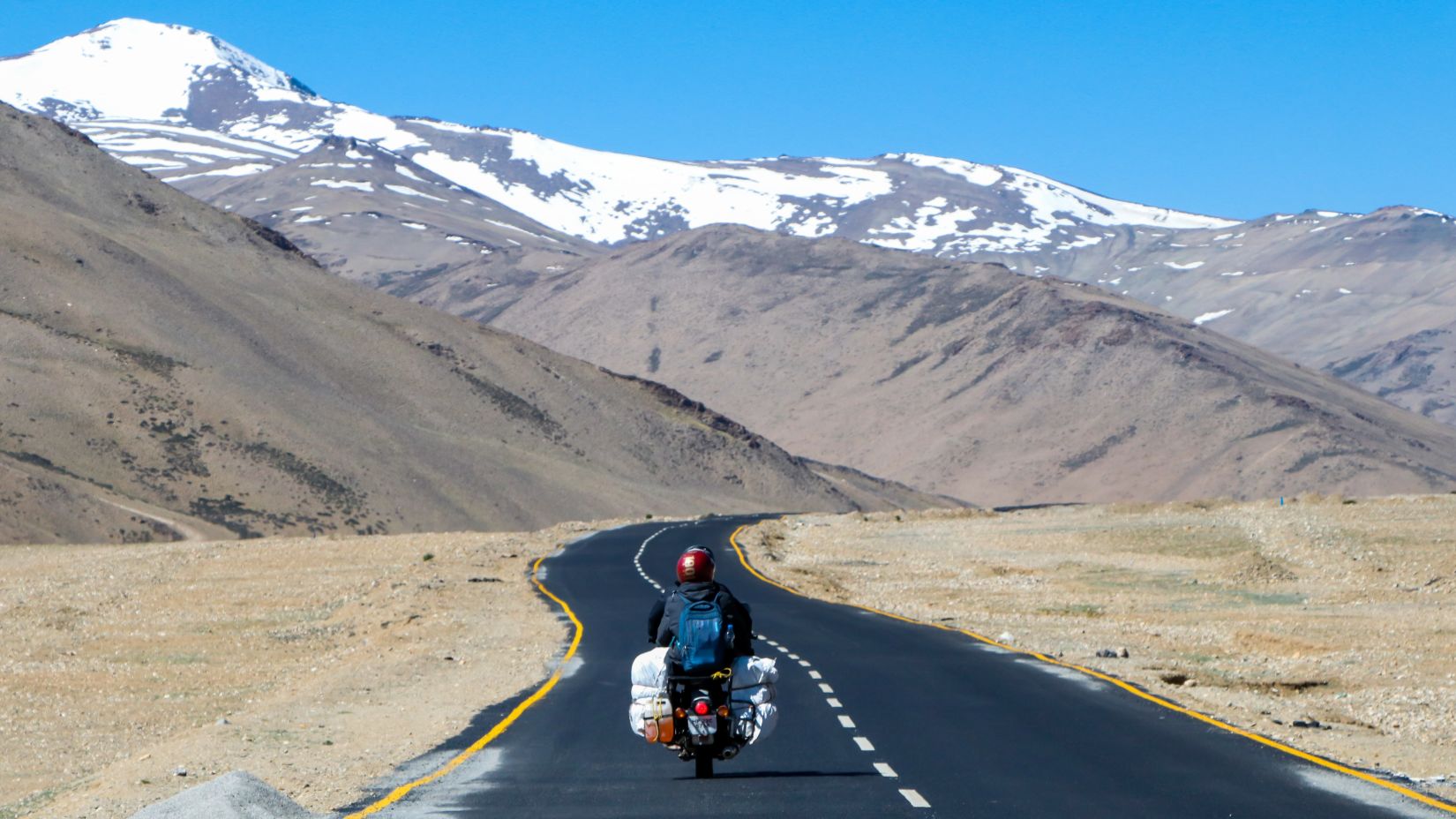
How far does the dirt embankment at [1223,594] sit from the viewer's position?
20688 millimetres

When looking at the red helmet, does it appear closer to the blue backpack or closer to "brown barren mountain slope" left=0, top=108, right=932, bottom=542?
the blue backpack

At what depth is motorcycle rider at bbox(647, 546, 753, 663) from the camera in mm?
12633

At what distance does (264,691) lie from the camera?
25.2 meters

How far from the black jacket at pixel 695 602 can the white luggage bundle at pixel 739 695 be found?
0.13 m

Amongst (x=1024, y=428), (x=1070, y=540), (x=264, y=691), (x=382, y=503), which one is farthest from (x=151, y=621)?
(x=1024, y=428)

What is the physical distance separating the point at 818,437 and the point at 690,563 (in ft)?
515

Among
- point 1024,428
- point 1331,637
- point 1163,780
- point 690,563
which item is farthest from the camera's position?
point 1024,428

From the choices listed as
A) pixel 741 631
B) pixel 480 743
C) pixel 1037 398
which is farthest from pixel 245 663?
pixel 1037 398

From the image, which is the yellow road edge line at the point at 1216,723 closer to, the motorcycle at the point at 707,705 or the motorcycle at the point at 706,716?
the motorcycle at the point at 707,705

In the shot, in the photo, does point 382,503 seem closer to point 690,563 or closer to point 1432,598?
point 1432,598

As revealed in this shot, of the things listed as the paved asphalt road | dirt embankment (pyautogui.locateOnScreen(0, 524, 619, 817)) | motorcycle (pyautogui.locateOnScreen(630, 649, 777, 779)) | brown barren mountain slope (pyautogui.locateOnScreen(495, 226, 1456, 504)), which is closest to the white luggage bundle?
motorcycle (pyautogui.locateOnScreen(630, 649, 777, 779))

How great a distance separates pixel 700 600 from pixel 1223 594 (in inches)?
1339

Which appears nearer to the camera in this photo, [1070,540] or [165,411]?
[1070,540]

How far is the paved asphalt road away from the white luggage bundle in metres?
0.55
